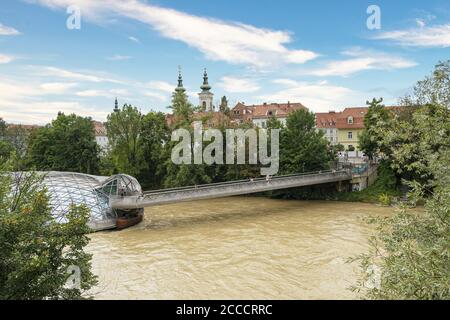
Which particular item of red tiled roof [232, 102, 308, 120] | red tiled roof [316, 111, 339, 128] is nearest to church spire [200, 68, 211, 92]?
red tiled roof [232, 102, 308, 120]

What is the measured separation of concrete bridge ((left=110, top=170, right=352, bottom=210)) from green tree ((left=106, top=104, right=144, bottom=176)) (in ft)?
43.0

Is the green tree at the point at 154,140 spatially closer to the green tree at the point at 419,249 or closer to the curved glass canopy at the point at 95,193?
the curved glass canopy at the point at 95,193

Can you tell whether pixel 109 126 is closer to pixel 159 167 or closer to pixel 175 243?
pixel 159 167

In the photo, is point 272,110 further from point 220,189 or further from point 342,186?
point 220,189

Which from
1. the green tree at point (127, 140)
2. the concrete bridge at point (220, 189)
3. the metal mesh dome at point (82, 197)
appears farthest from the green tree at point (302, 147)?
the metal mesh dome at point (82, 197)

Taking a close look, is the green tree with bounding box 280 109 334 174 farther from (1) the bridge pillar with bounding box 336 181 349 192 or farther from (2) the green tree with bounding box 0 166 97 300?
(2) the green tree with bounding box 0 166 97 300

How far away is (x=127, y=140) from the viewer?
44594 mm

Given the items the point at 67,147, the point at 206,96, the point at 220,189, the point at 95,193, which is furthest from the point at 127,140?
the point at 206,96

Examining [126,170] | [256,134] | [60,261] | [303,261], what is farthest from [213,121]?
[60,261]

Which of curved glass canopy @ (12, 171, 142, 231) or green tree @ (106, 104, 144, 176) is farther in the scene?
green tree @ (106, 104, 144, 176)

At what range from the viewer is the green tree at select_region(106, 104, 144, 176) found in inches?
1732

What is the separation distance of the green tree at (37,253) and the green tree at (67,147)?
41.3 m

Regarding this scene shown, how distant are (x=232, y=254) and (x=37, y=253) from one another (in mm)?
12593

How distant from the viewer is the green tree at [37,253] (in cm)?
788
